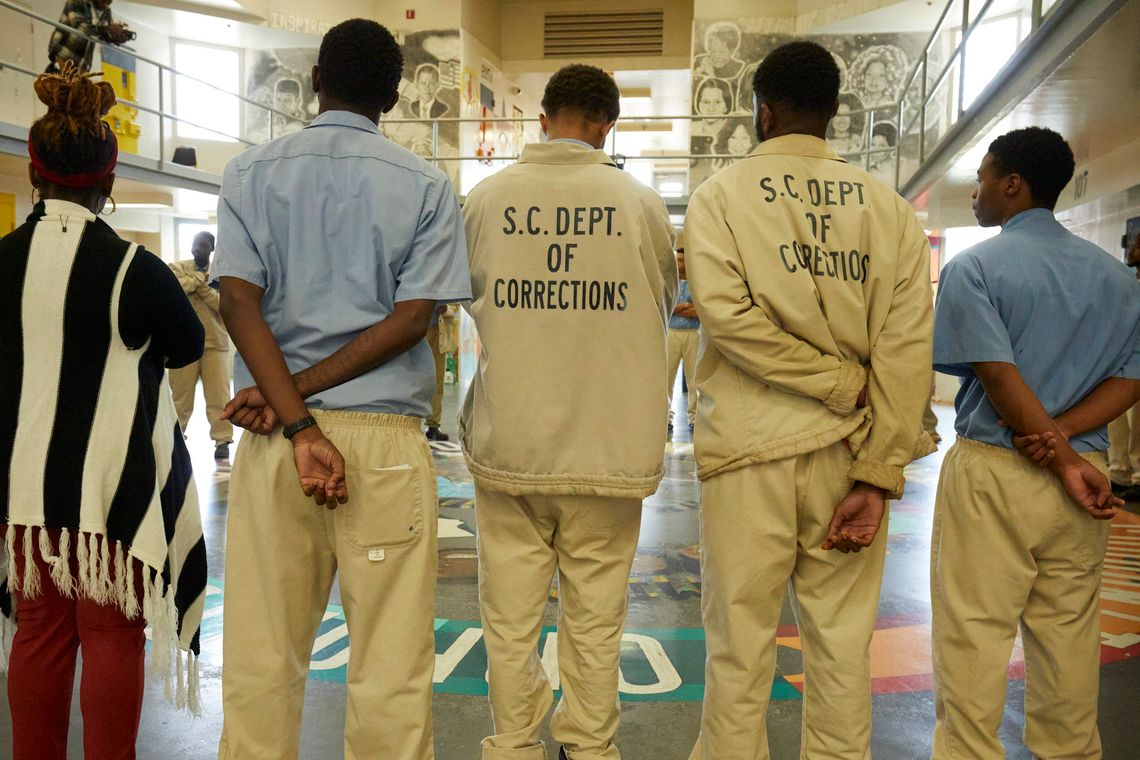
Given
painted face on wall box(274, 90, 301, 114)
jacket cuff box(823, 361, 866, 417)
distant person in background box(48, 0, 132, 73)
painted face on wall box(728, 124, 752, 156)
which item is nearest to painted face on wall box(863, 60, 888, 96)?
painted face on wall box(728, 124, 752, 156)

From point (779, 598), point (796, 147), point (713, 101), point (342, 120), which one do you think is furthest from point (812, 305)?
point (713, 101)

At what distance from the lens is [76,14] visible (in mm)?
6918

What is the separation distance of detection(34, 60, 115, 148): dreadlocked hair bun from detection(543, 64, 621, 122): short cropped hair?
912 mm

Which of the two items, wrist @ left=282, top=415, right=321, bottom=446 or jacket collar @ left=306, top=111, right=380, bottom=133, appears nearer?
wrist @ left=282, top=415, right=321, bottom=446

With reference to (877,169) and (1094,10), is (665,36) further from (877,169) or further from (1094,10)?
(1094,10)

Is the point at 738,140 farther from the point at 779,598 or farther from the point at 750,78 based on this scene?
the point at 779,598

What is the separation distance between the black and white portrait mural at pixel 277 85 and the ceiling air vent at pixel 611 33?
3932 mm

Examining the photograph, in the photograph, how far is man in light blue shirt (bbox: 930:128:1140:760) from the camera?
83.1 inches

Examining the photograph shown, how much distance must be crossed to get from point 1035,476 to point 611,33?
44.0ft

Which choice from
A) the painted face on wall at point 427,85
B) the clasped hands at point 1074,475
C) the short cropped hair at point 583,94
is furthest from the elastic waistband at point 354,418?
the painted face on wall at point 427,85

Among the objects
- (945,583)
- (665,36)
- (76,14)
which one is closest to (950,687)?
(945,583)

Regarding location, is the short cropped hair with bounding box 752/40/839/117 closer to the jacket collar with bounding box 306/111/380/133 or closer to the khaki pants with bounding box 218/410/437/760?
the jacket collar with bounding box 306/111/380/133

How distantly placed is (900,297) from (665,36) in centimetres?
1323

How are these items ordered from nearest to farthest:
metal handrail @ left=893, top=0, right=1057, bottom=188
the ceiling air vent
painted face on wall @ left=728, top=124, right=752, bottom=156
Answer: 1. metal handrail @ left=893, top=0, right=1057, bottom=188
2. painted face on wall @ left=728, top=124, right=752, bottom=156
3. the ceiling air vent
